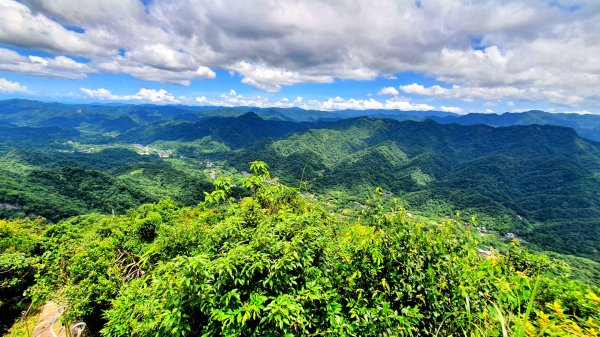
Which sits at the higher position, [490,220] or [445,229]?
[445,229]

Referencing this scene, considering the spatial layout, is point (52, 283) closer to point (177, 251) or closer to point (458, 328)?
point (177, 251)

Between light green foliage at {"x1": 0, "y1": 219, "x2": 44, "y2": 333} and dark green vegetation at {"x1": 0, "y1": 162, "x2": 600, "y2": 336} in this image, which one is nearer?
dark green vegetation at {"x1": 0, "y1": 162, "x2": 600, "y2": 336}

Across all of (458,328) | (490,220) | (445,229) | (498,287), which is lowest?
(490,220)

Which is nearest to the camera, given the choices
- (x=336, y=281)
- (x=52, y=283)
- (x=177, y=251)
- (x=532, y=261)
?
(x=336, y=281)

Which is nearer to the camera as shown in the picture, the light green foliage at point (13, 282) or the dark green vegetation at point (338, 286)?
the dark green vegetation at point (338, 286)

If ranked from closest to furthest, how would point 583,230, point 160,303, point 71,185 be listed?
point 160,303
point 71,185
point 583,230

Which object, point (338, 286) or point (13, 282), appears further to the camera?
point (13, 282)

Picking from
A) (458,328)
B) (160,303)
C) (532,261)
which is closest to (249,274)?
(160,303)

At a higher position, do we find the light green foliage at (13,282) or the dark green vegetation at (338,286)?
the dark green vegetation at (338,286)

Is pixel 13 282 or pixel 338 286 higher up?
pixel 338 286

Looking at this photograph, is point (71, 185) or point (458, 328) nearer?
point (458, 328)

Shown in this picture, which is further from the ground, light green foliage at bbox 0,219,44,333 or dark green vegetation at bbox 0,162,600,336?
dark green vegetation at bbox 0,162,600,336
